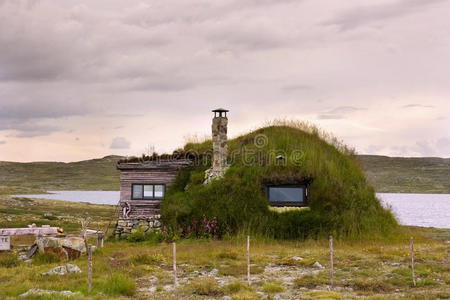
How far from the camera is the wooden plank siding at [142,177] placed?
32.2m

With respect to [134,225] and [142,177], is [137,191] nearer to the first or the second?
[142,177]

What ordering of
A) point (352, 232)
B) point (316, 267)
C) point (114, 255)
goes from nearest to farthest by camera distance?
point (316, 267), point (114, 255), point (352, 232)

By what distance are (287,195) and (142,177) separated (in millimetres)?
9334

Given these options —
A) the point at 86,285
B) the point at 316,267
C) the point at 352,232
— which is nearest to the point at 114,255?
the point at 86,285

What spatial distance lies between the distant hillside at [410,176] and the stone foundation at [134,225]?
125542 mm

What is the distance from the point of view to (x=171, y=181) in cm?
3256

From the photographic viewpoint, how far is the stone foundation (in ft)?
104

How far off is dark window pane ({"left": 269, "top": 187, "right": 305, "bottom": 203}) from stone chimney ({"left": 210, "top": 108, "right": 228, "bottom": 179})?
3477mm

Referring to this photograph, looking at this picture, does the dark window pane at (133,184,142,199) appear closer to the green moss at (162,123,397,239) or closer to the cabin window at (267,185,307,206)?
the green moss at (162,123,397,239)

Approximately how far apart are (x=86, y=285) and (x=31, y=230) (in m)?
9.24

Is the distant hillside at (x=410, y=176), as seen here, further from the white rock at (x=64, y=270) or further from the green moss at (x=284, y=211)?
the white rock at (x=64, y=270)

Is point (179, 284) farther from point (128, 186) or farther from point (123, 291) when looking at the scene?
point (128, 186)

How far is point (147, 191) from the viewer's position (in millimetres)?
32531

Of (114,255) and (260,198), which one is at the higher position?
(260,198)
